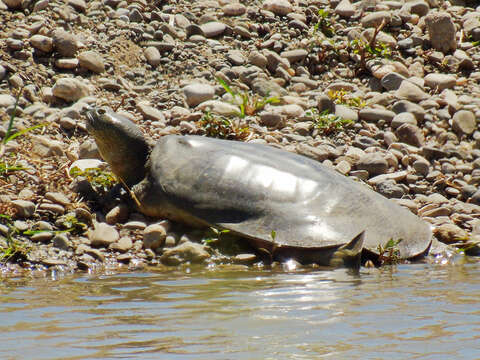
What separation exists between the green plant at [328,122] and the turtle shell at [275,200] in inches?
54.2

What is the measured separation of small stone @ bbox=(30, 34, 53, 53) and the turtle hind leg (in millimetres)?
3498

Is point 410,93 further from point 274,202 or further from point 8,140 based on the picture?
point 8,140

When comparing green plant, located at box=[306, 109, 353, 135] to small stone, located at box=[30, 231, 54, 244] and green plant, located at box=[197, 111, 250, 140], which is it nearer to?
green plant, located at box=[197, 111, 250, 140]

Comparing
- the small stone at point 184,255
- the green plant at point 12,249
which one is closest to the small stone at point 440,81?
the small stone at point 184,255

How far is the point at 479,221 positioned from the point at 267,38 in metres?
3.21

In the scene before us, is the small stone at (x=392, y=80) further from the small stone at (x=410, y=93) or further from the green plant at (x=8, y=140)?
the green plant at (x=8, y=140)

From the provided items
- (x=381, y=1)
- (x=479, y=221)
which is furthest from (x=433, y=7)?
(x=479, y=221)

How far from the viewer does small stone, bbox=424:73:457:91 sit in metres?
6.75

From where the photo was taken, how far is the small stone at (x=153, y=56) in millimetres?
6672

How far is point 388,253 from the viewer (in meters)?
4.09

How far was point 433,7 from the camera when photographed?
8227 millimetres

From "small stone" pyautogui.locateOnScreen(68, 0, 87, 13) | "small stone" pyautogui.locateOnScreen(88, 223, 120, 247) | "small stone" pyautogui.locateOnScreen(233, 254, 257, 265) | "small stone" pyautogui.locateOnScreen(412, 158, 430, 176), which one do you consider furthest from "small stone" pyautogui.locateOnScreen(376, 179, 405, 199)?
"small stone" pyautogui.locateOnScreen(68, 0, 87, 13)

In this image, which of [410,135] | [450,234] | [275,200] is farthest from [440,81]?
[275,200]

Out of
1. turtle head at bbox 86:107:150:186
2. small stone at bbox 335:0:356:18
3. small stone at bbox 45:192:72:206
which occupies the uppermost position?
small stone at bbox 335:0:356:18
